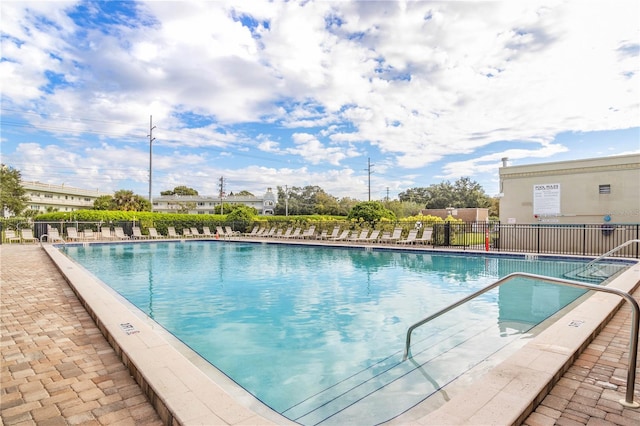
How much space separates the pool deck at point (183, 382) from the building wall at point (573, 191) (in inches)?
452

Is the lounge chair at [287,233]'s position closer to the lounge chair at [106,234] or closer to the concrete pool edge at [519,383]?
the lounge chair at [106,234]

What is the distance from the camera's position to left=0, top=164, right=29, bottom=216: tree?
114 feet

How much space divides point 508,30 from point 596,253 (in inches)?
331

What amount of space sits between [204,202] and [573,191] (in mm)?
64320

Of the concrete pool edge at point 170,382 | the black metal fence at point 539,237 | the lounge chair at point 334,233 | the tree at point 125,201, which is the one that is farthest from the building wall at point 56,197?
the concrete pool edge at point 170,382

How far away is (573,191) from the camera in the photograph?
14188mm

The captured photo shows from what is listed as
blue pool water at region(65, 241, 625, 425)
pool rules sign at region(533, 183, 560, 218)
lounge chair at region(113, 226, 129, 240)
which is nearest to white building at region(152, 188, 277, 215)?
lounge chair at region(113, 226, 129, 240)

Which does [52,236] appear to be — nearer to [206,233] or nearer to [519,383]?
[206,233]

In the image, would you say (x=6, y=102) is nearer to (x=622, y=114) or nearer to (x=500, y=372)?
(x=500, y=372)

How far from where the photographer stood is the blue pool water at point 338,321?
10.9 feet

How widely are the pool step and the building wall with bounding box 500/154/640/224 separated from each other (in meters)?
12.4

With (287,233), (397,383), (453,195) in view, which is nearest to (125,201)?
(287,233)

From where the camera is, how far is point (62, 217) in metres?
22.9

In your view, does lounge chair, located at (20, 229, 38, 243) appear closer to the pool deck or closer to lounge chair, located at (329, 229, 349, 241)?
lounge chair, located at (329, 229, 349, 241)
